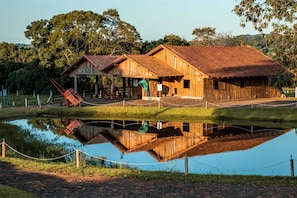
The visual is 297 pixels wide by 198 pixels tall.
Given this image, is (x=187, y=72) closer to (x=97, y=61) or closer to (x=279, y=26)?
(x=97, y=61)

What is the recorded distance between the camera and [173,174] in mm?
14750

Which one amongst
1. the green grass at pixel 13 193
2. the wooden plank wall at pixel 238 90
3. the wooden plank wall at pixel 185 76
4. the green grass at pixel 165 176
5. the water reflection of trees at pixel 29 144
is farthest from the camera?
the wooden plank wall at pixel 238 90

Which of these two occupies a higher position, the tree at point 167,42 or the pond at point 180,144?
the tree at point 167,42

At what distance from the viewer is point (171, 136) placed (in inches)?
1044

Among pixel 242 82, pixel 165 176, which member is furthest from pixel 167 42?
pixel 165 176

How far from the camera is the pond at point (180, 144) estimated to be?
18391 mm

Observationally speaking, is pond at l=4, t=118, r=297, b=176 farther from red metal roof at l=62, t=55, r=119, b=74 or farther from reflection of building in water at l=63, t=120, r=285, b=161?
red metal roof at l=62, t=55, r=119, b=74

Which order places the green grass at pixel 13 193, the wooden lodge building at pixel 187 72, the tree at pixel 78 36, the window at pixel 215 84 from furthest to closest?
the tree at pixel 78 36 < the window at pixel 215 84 < the wooden lodge building at pixel 187 72 < the green grass at pixel 13 193

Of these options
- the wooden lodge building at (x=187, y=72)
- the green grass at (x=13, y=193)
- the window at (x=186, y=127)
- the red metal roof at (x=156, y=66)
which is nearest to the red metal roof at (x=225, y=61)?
the wooden lodge building at (x=187, y=72)

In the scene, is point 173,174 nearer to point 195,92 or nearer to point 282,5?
point 282,5

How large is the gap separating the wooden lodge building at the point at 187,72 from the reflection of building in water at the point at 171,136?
893cm

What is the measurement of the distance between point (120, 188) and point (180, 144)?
11.4 metres

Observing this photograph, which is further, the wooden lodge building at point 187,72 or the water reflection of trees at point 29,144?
the wooden lodge building at point 187,72

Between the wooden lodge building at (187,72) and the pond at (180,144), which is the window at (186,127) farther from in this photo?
the wooden lodge building at (187,72)
